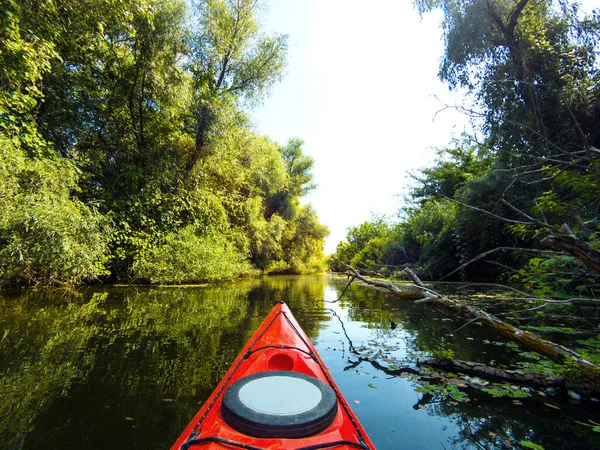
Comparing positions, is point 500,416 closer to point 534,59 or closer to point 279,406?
point 279,406

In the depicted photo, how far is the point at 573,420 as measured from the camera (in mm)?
2006

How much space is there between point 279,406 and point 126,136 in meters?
10.9

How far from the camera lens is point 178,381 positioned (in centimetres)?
263

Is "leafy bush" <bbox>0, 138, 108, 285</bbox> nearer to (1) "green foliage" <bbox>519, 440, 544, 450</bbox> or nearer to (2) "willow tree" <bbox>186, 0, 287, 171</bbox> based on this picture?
(2) "willow tree" <bbox>186, 0, 287, 171</bbox>

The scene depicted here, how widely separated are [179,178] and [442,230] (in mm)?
10666

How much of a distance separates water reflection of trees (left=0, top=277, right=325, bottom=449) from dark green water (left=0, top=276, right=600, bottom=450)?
0.01m

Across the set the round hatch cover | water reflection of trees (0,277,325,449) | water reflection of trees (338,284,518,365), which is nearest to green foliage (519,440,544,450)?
water reflection of trees (338,284,518,365)

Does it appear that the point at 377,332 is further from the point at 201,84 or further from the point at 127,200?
the point at 201,84

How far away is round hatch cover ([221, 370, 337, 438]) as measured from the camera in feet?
3.91

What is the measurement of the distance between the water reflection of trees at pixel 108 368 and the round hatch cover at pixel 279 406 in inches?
32.8

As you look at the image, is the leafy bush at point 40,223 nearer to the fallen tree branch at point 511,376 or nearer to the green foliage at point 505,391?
the fallen tree branch at point 511,376

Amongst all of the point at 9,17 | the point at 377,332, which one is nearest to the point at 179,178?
the point at 9,17

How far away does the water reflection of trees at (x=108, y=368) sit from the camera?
1882mm

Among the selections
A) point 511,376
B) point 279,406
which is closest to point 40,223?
point 279,406
